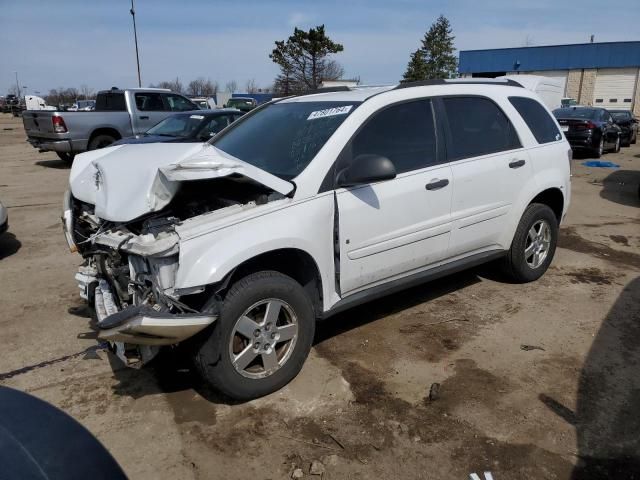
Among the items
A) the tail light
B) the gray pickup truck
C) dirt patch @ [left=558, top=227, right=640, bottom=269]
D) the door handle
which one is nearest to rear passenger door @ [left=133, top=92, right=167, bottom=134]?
the gray pickup truck

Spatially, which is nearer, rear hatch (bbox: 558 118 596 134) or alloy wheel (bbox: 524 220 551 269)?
alloy wheel (bbox: 524 220 551 269)

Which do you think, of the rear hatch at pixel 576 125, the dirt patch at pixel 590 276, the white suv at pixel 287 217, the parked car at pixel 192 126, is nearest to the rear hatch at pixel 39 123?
the parked car at pixel 192 126

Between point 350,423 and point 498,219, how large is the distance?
7.71 ft

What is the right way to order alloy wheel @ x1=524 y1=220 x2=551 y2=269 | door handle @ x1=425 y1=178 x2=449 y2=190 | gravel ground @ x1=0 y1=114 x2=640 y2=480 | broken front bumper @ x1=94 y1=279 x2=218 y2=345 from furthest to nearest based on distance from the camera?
alloy wheel @ x1=524 y1=220 x2=551 y2=269 < door handle @ x1=425 y1=178 x2=449 y2=190 < gravel ground @ x1=0 y1=114 x2=640 y2=480 < broken front bumper @ x1=94 y1=279 x2=218 y2=345

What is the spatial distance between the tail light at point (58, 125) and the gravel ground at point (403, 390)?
338 inches

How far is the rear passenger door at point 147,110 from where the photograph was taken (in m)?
13.7

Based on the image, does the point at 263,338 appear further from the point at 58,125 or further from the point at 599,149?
the point at 599,149

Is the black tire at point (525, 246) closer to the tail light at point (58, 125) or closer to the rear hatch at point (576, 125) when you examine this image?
the tail light at point (58, 125)

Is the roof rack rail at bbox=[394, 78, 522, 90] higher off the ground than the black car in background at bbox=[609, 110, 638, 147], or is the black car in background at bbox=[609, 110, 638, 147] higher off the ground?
the roof rack rail at bbox=[394, 78, 522, 90]

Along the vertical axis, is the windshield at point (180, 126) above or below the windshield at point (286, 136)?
below

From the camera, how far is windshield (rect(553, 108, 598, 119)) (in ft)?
53.3

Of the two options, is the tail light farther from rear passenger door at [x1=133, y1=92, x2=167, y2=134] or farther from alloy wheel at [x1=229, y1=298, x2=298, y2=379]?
alloy wheel at [x1=229, y1=298, x2=298, y2=379]

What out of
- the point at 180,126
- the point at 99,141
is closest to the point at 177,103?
the point at 99,141

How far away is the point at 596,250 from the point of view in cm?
631
